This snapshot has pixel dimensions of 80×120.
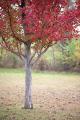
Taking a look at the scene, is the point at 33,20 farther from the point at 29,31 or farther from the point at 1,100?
the point at 1,100

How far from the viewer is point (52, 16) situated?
1029cm

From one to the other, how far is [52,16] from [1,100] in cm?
567

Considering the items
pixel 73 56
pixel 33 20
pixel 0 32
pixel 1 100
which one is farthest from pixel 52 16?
pixel 73 56

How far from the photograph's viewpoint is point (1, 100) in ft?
46.3

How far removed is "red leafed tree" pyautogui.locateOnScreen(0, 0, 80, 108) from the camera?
1019 centimetres

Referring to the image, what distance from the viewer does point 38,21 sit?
1041 centimetres

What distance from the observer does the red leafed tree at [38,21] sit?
10188 mm

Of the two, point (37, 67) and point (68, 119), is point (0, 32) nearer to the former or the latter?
point (68, 119)

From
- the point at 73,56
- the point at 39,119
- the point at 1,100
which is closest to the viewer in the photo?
the point at 39,119

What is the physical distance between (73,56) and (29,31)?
2914 cm

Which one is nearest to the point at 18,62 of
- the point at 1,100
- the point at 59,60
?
the point at 59,60

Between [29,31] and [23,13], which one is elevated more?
[23,13]

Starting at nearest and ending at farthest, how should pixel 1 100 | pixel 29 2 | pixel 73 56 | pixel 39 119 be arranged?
pixel 39 119
pixel 29 2
pixel 1 100
pixel 73 56

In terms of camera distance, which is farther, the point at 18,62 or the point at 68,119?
the point at 18,62
